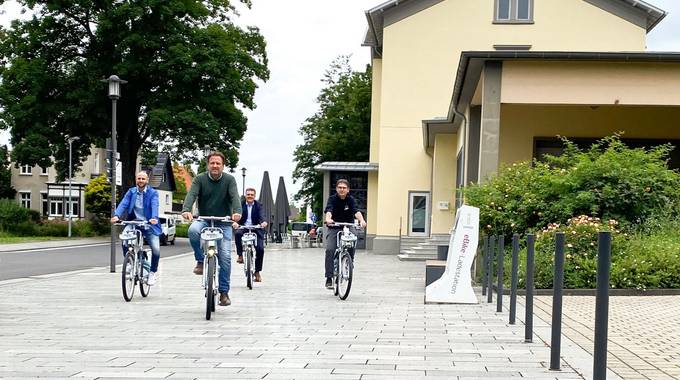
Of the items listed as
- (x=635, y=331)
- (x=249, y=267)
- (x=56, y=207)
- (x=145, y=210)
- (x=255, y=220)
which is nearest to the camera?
(x=635, y=331)

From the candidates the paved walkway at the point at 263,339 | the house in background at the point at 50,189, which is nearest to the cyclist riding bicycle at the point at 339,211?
the paved walkway at the point at 263,339

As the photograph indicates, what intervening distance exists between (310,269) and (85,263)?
6121mm

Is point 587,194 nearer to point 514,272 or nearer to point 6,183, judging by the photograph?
point 514,272

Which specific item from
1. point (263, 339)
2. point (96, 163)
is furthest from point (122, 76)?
point (96, 163)

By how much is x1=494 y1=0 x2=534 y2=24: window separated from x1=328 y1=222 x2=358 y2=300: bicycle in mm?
20968

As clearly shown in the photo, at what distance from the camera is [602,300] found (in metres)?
4.41

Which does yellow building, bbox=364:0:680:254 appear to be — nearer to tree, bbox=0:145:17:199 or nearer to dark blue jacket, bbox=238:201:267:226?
dark blue jacket, bbox=238:201:267:226

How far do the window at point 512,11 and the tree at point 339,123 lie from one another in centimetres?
2047

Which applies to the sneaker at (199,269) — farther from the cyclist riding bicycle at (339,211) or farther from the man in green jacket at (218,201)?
the cyclist riding bicycle at (339,211)

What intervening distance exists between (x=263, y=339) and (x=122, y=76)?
33131mm

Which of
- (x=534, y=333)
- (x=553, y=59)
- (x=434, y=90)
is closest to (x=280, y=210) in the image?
(x=434, y=90)

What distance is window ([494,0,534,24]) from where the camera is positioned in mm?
30266

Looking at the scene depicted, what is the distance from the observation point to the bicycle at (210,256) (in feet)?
28.2

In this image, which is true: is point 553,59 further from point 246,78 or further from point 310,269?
point 246,78
